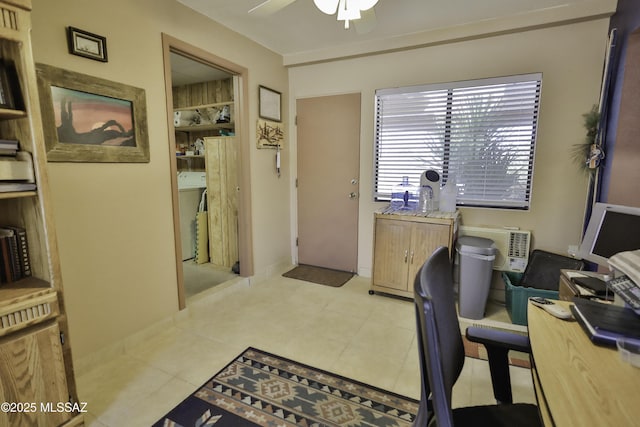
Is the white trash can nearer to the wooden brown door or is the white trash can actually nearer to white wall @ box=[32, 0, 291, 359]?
the wooden brown door

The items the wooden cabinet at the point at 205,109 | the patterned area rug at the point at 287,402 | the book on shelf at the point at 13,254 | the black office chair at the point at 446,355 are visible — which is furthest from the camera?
the wooden cabinet at the point at 205,109

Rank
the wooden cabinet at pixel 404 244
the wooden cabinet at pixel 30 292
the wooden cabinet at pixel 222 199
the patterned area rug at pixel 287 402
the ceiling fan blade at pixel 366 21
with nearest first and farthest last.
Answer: the wooden cabinet at pixel 30 292 < the patterned area rug at pixel 287 402 < the ceiling fan blade at pixel 366 21 < the wooden cabinet at pixel 404 244 < the wooden cabinet at pixel 222 199

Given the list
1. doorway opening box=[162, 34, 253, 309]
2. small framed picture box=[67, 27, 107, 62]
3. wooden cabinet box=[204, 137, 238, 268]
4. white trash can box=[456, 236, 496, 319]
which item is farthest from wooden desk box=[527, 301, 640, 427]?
wooden cabinet box=[204, 137, 238, 268]

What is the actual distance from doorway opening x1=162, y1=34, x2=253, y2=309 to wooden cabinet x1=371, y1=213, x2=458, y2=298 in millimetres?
1404

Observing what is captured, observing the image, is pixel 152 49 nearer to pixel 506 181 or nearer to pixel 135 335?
pixel 135 335

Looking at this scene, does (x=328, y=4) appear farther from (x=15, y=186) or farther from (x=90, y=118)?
(x=15, y=186)

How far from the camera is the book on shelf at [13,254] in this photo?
146 centimetres

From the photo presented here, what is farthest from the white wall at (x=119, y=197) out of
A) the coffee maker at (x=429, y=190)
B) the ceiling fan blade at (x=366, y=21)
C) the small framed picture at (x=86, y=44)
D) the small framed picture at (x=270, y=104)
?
the coffee maker at (x=429, y=190)

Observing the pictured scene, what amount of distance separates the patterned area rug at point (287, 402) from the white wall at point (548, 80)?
207 centimetres

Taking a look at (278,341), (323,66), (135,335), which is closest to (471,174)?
(323,66)

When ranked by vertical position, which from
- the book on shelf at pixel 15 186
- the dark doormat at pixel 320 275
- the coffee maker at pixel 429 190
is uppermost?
the book on shelf at pixel 15 186

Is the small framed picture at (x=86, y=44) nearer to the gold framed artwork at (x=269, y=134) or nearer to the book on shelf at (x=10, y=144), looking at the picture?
the book on shelf at (x=10, y=144)

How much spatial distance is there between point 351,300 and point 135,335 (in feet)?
6.07

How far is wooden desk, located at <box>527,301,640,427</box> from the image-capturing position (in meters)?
0.73
